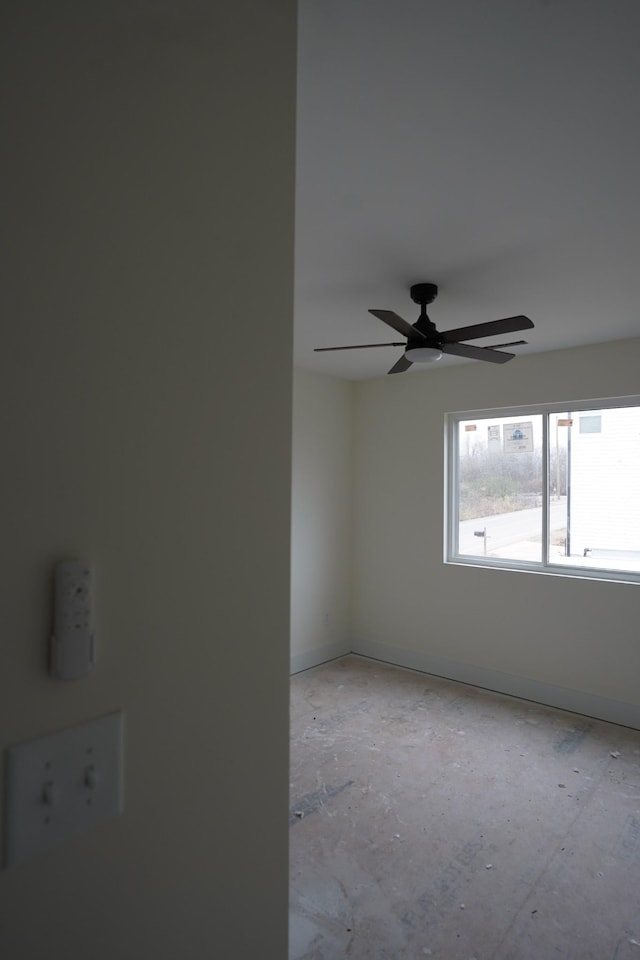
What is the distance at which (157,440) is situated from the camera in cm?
75

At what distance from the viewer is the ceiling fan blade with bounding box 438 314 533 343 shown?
241 centimetres

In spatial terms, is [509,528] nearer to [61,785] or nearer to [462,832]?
[462,832]

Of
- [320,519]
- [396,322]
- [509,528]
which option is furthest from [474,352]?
[320,519]

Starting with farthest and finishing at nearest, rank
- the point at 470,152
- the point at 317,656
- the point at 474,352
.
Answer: the point at 317,656 < the point at 474,352 < the point at 470,152

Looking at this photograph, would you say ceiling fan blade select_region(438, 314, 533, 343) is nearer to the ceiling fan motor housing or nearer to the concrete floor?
the ceiling fan motor housing

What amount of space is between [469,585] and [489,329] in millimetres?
2465

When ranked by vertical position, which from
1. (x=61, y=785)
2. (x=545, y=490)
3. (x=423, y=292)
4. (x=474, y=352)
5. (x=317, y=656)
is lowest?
(x=317, y=656)

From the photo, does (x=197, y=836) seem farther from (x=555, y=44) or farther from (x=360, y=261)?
(x=360, y=261)

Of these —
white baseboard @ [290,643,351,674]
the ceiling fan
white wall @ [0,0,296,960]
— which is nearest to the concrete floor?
white baseboard @ [290,643,351,674]

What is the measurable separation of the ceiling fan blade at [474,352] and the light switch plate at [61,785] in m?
2.44

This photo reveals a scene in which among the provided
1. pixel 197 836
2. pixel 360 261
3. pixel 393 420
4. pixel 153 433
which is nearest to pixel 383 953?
pixel 197 836

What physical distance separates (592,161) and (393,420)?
322 cm

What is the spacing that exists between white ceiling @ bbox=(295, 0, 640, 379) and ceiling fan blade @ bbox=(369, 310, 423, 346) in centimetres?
29

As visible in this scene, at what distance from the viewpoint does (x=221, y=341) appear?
0.84m
